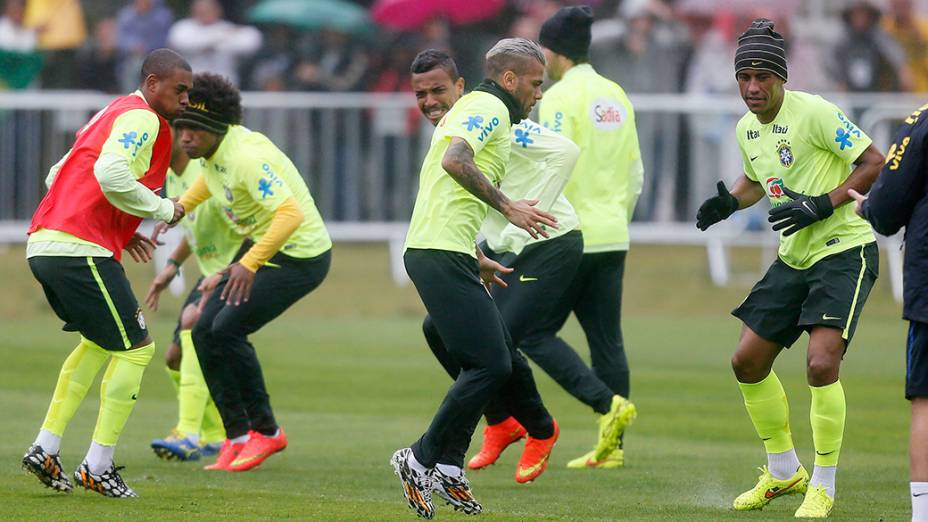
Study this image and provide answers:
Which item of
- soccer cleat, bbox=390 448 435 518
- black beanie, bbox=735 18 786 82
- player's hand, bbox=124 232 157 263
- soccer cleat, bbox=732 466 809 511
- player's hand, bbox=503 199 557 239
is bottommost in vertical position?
soccer cleat, bbox=732 466 809 511

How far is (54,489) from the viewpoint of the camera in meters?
8.73

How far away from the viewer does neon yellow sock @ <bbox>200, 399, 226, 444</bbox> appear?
11227mm

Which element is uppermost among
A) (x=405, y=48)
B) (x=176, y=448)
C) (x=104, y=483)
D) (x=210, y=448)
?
(x=104, y=483)

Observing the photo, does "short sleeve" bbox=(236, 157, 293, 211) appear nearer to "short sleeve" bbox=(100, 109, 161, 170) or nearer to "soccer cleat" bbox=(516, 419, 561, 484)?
"short sleeve" bbox=(100, 109, 161, 170)

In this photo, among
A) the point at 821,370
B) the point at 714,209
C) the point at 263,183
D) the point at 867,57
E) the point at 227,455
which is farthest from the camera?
the point at 867,57

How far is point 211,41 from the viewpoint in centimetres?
2056

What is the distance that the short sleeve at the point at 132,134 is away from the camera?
8602mm

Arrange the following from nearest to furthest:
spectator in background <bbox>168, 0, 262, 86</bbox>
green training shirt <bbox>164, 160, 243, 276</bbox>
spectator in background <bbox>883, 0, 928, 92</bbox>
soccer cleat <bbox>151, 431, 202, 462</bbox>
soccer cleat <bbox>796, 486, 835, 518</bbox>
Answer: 1. soccer cleat <bbox>796, 486, 835, 518</bbox>
2. soccer cleat <bbox>151, 431, 202, 462</bbox>
3. green training shirt <bbox>164, 160, 243, 276</bbox>
4. spectator in background <bbox>168, 0, 262, 86</bbox>
5. spectator in background <bbox>883, 0, 928, 92</bbox>

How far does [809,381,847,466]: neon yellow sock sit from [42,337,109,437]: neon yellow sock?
3.95m

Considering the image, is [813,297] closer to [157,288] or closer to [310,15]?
[157,288]

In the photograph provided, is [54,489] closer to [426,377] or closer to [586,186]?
[586,186]

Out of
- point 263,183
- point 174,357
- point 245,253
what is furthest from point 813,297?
point 174,357

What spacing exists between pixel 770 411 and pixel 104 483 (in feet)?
11.8

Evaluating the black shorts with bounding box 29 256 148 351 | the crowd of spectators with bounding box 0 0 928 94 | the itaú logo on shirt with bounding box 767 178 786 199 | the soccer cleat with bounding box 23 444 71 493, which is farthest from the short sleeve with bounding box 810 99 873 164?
the crowd of spectators with bounding box 0 0 928 94
